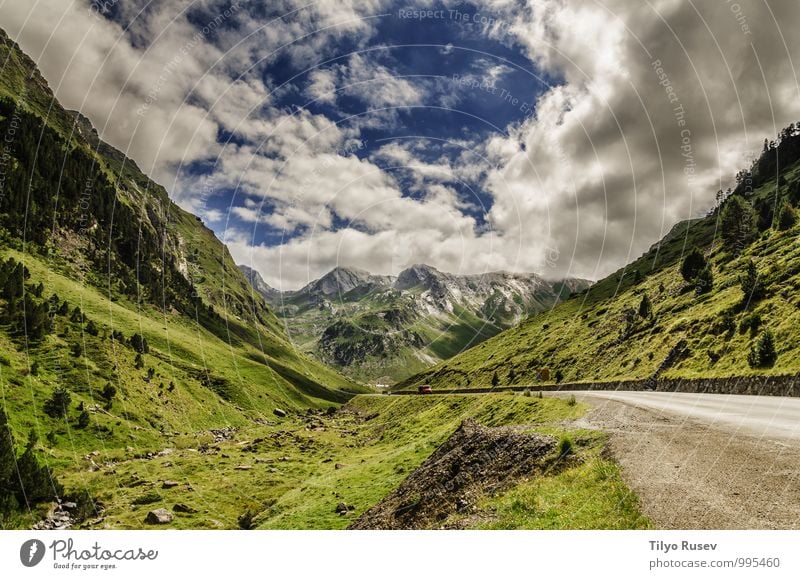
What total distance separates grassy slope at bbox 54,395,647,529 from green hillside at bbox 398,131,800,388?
23.9m

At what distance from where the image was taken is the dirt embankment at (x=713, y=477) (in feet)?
38.5

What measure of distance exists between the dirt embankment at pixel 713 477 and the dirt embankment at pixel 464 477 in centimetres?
453

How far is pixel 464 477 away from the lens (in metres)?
23.1

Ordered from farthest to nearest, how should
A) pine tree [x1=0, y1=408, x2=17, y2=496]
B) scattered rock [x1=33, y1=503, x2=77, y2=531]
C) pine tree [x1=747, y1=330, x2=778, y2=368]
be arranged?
pine tree [x1=747, y1=330, x2=778, y2=368] → scattered rock [x1=33, y1=503, x2=77, y2=531] → pine tree [x1=0, y1=408, x2=17, y2=496]

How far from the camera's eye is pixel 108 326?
362 feet

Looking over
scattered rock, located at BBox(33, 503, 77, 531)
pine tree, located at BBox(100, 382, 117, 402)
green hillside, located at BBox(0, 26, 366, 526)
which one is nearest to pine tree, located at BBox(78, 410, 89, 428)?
green hillside, located at BBox(0, 26, 366, 526)

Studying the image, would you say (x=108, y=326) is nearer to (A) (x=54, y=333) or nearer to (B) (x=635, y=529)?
(A) (x=54, y=333)

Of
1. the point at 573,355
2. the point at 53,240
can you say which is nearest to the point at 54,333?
the point at 53,240

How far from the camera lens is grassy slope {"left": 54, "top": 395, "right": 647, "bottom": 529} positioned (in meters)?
15.4

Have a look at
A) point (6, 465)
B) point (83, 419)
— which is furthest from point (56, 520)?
point (83, 419)

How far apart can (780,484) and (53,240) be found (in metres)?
186

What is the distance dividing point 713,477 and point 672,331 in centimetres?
7506

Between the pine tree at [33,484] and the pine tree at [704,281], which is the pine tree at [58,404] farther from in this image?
the pine tree at [704,281]

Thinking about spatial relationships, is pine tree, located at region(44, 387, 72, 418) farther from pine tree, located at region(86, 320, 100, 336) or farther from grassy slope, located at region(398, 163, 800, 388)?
grassy slope, located at region(398, 163, 800, 388)
